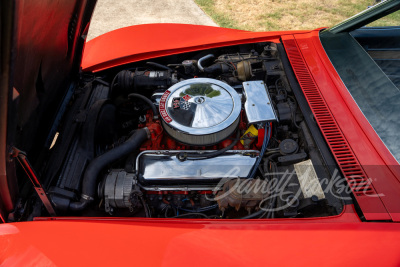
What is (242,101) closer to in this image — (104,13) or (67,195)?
(67,195)

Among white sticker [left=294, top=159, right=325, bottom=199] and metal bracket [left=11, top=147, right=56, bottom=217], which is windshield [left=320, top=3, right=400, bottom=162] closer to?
white sticker [left=294, top=159, right=325, bottom=199]

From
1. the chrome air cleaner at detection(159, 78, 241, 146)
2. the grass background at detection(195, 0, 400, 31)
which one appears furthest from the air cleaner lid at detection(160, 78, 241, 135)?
the grass background at detection(195, 0, 400, 31)

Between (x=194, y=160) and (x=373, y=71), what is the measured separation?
1371 mm

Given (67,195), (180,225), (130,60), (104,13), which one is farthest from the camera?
(104,13)

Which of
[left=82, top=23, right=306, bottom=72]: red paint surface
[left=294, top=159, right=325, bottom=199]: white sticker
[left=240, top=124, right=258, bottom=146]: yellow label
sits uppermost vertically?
[left=82, top=23, right=306, bottom=72]: red paint surface

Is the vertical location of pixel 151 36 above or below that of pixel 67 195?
above

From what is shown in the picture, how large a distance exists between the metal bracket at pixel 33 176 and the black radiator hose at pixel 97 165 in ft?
0.37

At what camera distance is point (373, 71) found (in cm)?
204

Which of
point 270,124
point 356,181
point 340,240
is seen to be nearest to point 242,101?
point 270,124

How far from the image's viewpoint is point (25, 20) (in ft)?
4.06

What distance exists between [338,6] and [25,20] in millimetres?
6037

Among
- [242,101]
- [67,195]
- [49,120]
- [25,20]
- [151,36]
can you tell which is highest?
[25,20]

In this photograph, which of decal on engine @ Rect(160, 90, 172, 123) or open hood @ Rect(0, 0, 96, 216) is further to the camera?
decal on engine @ Rect(160, 90, 172, 123)

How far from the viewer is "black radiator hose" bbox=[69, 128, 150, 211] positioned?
164 cm
